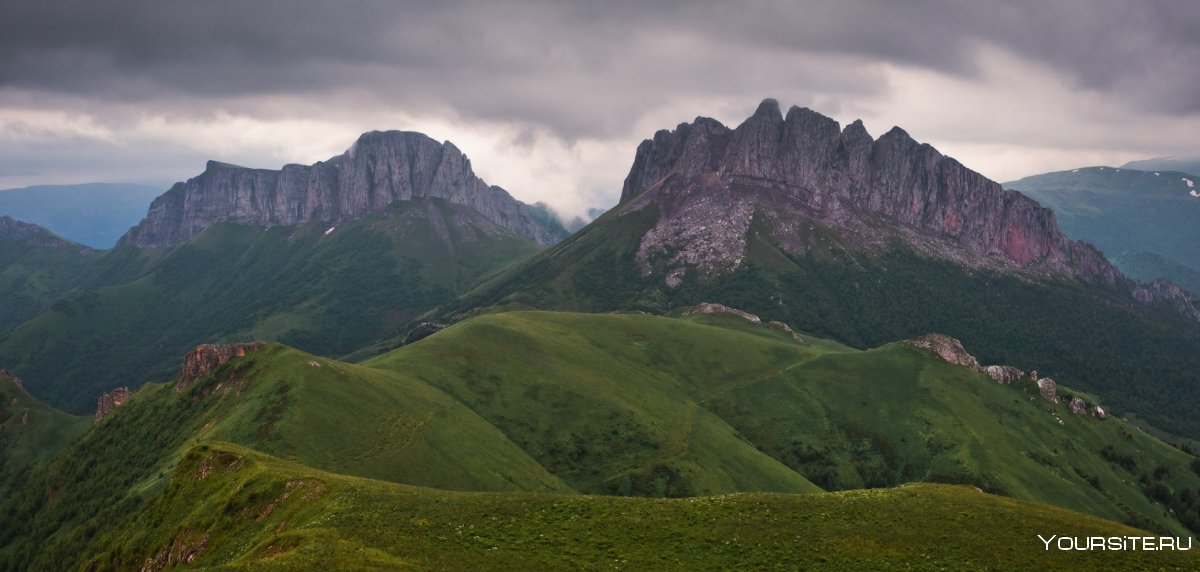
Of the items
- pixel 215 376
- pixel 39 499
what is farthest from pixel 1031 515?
pixel 39 499

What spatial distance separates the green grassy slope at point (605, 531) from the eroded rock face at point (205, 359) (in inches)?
3656

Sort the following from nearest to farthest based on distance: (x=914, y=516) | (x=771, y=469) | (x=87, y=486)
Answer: (x=914, y=516)
(x=87, y=486)
(x=771, y=469)

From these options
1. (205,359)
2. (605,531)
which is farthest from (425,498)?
(205,359)

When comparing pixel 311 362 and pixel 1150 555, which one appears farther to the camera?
pixel 311 362

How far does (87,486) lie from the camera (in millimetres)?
174625

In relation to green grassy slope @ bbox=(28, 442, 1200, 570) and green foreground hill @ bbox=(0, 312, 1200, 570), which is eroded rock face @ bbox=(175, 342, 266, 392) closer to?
green foreground hill @ bbox=(0, 312, 1200, 570)

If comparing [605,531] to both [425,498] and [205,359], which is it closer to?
[425,498]

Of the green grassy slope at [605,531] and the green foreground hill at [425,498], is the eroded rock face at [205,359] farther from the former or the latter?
the green grassy slope at [605,531]

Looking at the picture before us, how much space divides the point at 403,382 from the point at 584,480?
164 feet

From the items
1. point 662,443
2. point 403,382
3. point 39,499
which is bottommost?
point 39,499

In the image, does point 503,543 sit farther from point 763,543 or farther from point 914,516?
point 914,516

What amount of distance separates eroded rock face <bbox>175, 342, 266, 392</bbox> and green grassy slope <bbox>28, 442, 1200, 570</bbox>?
92.9m

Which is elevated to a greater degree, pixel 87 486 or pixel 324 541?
pixel 324 541

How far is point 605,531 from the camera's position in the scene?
7956 cm
